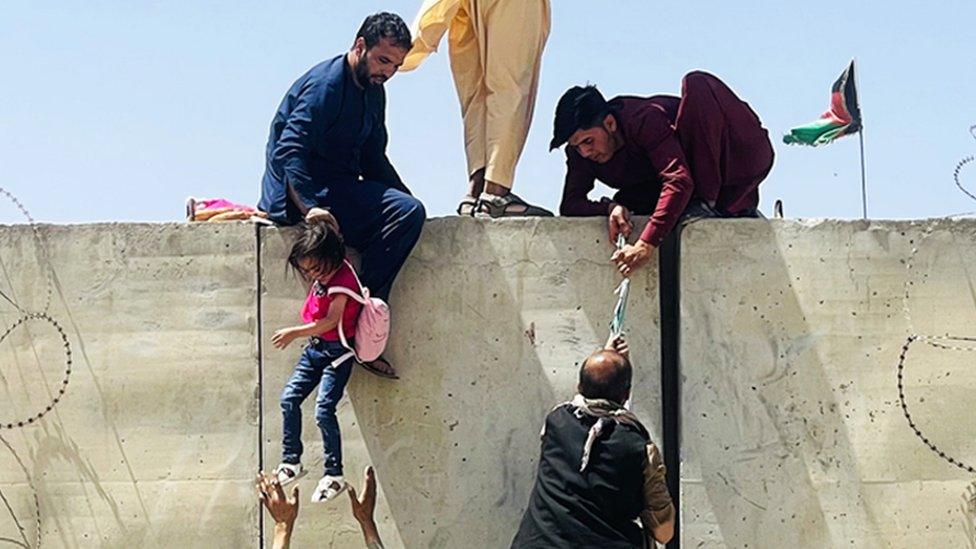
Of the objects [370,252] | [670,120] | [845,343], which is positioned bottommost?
[845,343]

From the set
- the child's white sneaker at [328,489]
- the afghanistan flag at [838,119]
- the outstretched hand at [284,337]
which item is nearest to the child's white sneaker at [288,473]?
the child's white sneaker at [328,489]

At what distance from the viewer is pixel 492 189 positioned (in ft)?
21.2

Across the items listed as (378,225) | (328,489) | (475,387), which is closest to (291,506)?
(328,489)

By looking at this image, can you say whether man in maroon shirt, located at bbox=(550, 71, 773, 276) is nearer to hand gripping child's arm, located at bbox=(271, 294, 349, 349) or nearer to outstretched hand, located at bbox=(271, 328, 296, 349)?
hand gripping child's arm, located at bbox=(271, 294, 349, 349)

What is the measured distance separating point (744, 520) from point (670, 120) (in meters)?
1.68

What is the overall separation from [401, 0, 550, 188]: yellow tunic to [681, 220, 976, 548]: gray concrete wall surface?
3.03ft

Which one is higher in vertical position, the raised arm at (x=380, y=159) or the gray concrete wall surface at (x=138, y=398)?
the raised arm at (x=380, y=159)

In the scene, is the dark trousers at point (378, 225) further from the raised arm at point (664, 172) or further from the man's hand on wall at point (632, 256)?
the raised arm at point (664, 172)

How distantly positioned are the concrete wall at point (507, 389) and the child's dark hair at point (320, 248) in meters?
0.58

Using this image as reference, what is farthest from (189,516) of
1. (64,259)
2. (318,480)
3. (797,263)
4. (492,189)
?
(797,263)

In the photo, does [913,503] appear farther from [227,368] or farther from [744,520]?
[227,368]

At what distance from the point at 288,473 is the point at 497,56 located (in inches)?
79.2

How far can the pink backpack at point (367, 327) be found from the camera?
5.80 m

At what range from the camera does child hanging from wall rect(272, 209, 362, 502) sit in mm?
5660
